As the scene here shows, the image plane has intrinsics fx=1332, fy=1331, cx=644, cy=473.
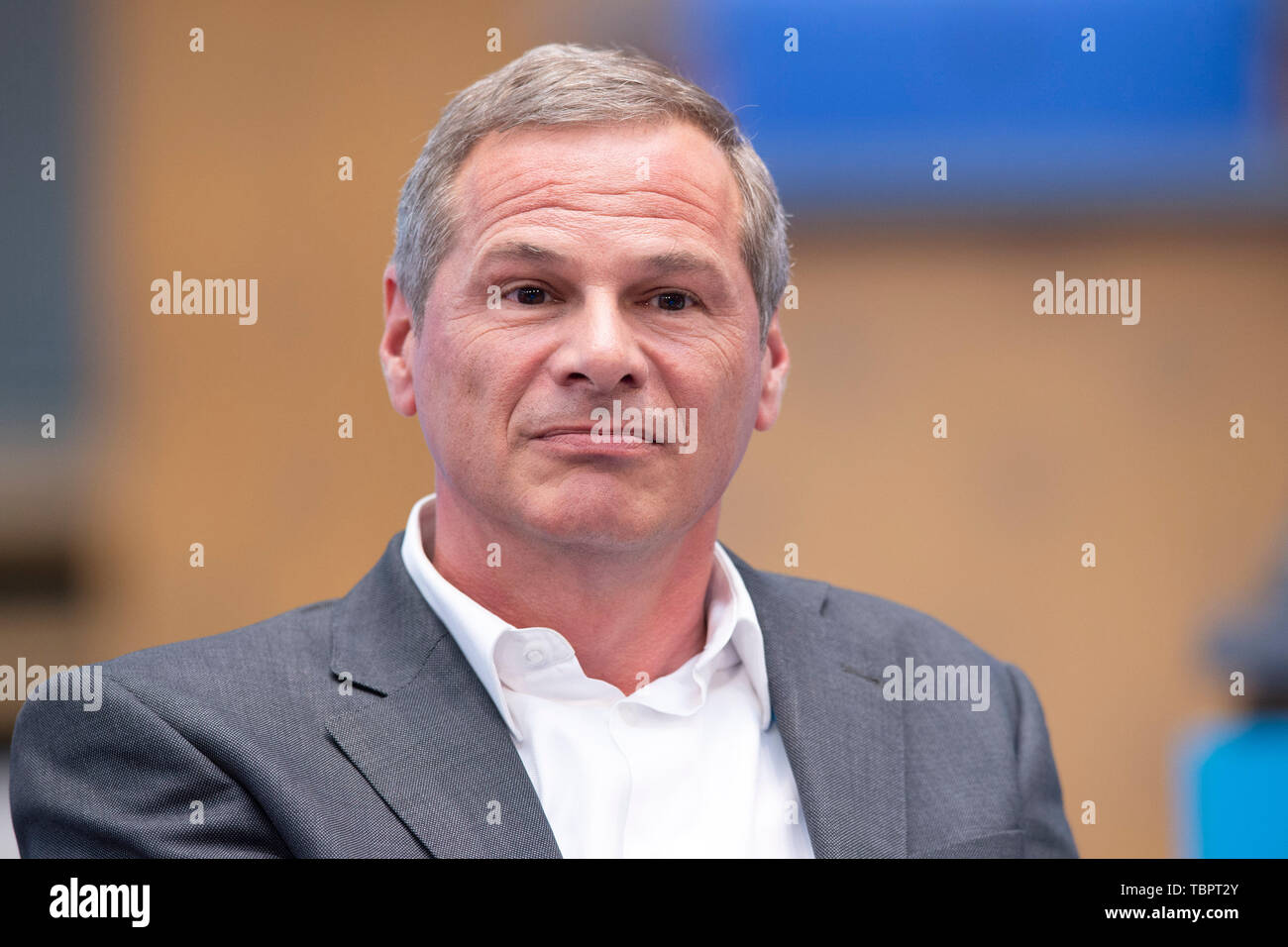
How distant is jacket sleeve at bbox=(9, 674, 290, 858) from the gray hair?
0.80 meters

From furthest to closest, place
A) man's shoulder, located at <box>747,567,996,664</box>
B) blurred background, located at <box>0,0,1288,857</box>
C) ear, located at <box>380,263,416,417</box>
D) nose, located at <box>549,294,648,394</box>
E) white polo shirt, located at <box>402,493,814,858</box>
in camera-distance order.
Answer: blurred background, located at <box>0,0,1288,857</box> < man's shoulder, located at <box>747,567,996,664</box> < ear, located at <box>380,263,416,417</box> < white polo shirt, located at <box>402,493,814,858</box> < nose, located at <box>549,294,648,394</box>

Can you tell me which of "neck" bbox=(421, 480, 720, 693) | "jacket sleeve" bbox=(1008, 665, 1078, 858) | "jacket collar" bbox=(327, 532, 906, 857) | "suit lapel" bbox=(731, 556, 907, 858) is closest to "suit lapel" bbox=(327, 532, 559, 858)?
"jacket collar" bbox=(327, 532, 906, 857)

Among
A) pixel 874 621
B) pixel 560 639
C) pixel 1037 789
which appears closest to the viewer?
pixel 560 639

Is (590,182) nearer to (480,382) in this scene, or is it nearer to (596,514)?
(480,382)

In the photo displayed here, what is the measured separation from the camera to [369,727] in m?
2.03

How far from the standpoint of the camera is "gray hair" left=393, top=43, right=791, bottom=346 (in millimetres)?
2195

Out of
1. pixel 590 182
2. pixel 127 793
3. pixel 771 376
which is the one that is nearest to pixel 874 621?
pixel 771 376

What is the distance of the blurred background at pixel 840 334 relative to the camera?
518 centimetres

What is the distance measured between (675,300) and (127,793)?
1.13m

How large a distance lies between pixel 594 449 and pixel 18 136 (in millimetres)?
4169

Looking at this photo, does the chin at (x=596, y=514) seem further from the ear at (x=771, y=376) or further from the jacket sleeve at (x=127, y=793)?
the jacket sleeve at (x=127, y=793)

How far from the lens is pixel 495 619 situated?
7.02 ft

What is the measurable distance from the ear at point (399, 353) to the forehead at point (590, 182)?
0.23 metres

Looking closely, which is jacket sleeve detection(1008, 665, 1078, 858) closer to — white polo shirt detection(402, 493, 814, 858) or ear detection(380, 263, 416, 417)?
white polo shirt detection(402, 493, 814, 858)
